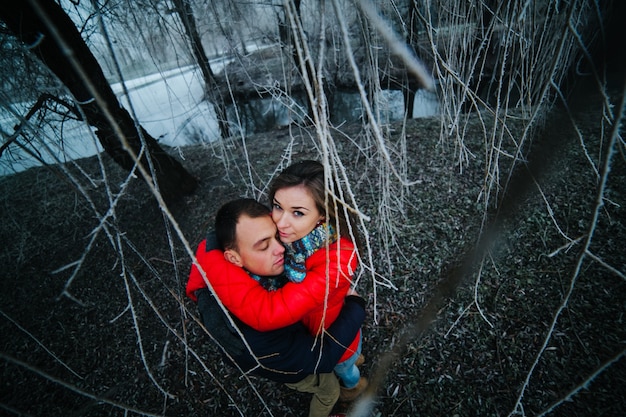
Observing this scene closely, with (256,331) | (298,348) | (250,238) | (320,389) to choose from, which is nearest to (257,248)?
(250,238)

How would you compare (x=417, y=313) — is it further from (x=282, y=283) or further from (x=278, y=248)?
(x=278, y=248)

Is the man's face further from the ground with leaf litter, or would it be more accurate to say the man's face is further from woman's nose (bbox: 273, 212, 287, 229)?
the ground with leaf litter

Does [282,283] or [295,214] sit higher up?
[295,214]

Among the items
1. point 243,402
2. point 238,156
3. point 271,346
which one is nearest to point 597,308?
point 271,346

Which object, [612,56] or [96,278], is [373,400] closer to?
[612,56]

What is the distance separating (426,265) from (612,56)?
1.78 metres

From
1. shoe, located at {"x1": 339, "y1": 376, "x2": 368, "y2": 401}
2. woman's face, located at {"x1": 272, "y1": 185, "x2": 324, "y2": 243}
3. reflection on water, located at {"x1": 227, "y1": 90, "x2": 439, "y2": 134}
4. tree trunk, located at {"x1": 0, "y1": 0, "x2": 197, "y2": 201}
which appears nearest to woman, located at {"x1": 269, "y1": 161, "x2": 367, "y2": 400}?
woman's face, located at {"x1": 272, "y1": 185, "x2": 324, "y2": 243}

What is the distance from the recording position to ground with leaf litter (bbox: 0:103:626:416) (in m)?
1.54

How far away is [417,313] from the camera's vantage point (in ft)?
6.45

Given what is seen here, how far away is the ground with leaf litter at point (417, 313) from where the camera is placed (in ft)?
5.05

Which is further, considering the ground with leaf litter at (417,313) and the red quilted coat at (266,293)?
the ground with leaf litter at (417,313)

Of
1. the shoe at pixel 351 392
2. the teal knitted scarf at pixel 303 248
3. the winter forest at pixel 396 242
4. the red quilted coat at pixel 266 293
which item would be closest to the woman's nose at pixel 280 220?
the teal knitted scarf at pixel 303 248

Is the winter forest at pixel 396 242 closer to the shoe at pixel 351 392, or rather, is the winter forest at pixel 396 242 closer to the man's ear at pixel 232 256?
the shoe at pixel 351 392

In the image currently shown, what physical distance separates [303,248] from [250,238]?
0.80 ft
